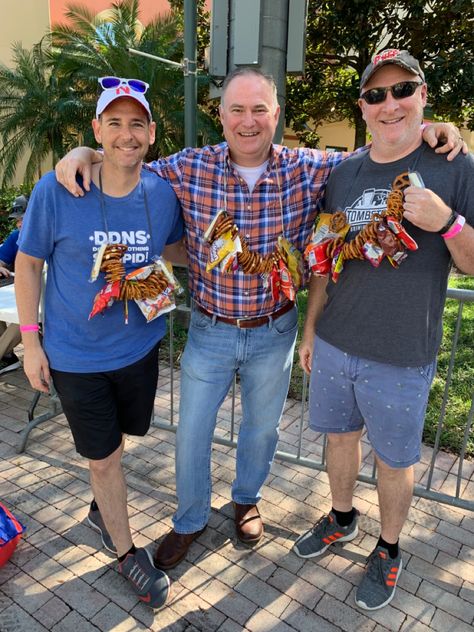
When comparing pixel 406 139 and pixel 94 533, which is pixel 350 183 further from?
pixel 94 533

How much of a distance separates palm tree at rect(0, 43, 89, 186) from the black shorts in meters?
11.2

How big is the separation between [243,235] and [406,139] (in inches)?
31.4

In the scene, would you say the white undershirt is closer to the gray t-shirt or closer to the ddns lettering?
the gray t-shirt

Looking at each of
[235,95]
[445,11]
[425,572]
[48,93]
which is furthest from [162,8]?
[425,572]

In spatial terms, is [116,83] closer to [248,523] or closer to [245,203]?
[245,203]

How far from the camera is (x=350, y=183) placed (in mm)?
2207

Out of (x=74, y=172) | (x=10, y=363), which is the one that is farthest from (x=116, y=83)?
(x=10, y=363)

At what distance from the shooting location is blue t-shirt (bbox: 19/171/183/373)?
6.59ft

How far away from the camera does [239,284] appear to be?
Answer: 93.9 inches

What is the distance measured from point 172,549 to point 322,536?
787mm

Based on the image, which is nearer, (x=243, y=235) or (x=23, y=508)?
(x=243, y=235)

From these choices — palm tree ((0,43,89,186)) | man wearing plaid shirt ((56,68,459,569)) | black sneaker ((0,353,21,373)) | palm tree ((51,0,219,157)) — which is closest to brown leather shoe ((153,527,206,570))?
man wearing plaid shirt ((56,68,459,569))

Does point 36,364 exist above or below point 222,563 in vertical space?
above

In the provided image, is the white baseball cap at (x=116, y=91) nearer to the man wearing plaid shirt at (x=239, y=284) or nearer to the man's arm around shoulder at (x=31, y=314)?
the man wearing plaid shirt at (x=239, y=284)
